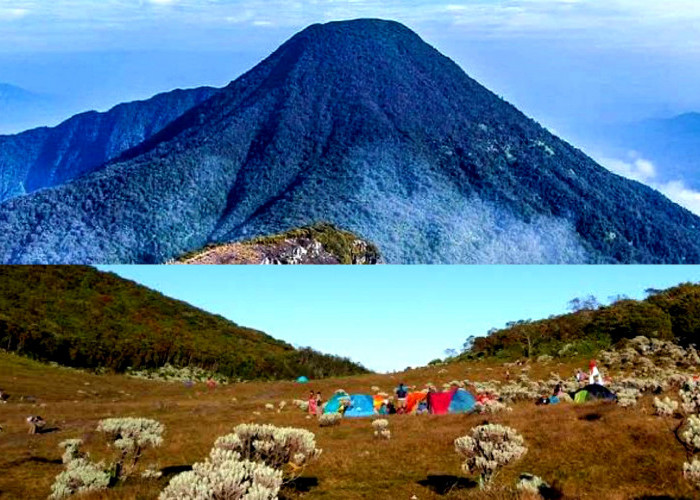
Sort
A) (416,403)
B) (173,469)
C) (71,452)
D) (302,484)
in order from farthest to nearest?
1. (416,403)
2. (71,452)
3. (173,469)
4. (302,484)

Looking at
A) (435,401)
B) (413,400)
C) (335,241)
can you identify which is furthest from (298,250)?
(413,400)

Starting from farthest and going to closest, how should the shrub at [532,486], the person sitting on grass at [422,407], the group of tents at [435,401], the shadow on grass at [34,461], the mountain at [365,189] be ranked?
the mountain at [365,189], the person sitting on grass at [422,407], the group of tents at [435,401], the shadow on grass at [34,461], the shrub at [532,486]

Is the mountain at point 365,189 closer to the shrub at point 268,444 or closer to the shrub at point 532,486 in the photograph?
the shrub at point 268,444

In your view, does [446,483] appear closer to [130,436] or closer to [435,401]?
[130,436]

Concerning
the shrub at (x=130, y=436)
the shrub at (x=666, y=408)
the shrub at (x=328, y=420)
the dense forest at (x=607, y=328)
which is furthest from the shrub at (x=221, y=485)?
the dense forest at (x=607, y=328)

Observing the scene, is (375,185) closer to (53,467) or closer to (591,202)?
(591,202)

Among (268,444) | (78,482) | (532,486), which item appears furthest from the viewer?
(78,482)

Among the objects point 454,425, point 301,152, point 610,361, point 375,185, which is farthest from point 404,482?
point 610,361
